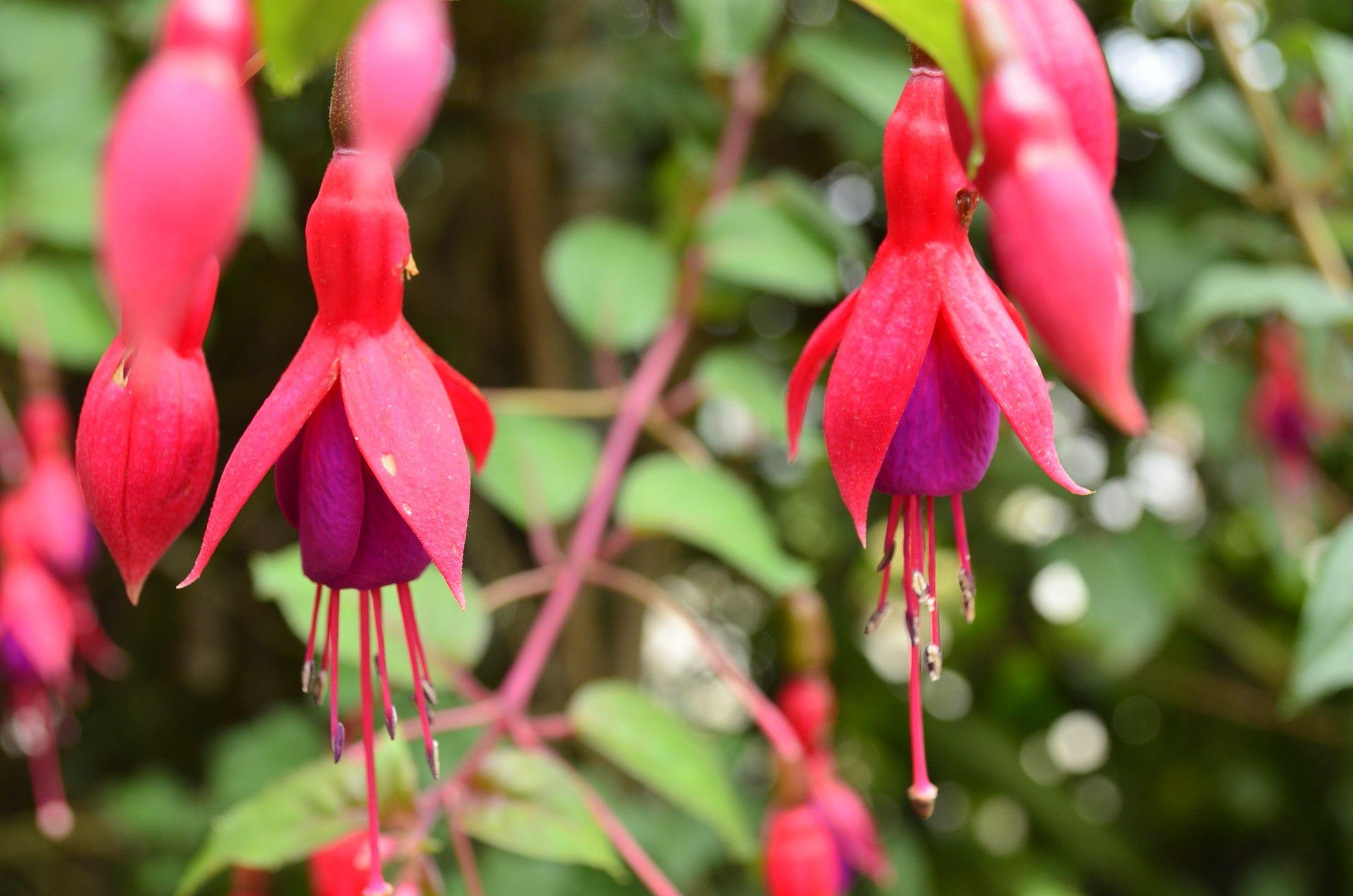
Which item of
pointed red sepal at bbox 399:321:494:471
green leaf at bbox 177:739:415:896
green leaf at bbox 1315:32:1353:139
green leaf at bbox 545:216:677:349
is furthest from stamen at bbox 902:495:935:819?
green leaf at bbox 1315:32:1353:139

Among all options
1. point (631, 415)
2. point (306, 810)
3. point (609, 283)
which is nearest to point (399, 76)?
point (306, 810)

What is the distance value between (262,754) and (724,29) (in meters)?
0.71

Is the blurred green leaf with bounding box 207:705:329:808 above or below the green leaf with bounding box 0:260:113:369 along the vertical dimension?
below

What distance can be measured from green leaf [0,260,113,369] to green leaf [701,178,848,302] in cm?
49

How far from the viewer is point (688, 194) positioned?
106cm

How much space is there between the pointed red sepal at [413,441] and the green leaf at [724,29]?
0.48m

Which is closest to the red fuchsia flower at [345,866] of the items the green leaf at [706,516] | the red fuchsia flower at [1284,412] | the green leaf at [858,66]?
the green leaf at [706,516]

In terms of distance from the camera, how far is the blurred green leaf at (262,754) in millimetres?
1004

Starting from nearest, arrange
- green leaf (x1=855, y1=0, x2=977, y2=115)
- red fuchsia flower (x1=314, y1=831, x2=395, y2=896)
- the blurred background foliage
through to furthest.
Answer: green leaf (x1=855, y1=0, x2=977, y2=115), red fuchsia flower (x1=314, y1=831, x2=395, y2=896), the blurred background foliage

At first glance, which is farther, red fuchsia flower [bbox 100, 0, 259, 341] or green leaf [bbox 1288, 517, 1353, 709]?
green leaf [bbox 1288, 517, 1353, 709]

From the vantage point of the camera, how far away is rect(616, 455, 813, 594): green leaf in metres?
0.83

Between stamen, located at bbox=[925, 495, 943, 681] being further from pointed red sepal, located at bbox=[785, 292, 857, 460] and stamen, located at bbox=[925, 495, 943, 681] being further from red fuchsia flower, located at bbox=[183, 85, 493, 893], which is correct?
red fuchsia flower, located at bbox=[183, 85, 493, 893]

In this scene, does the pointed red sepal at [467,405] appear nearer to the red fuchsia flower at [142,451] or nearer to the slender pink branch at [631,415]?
the red fuchsia flower at [142,451]

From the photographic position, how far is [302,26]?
0.99 ft
